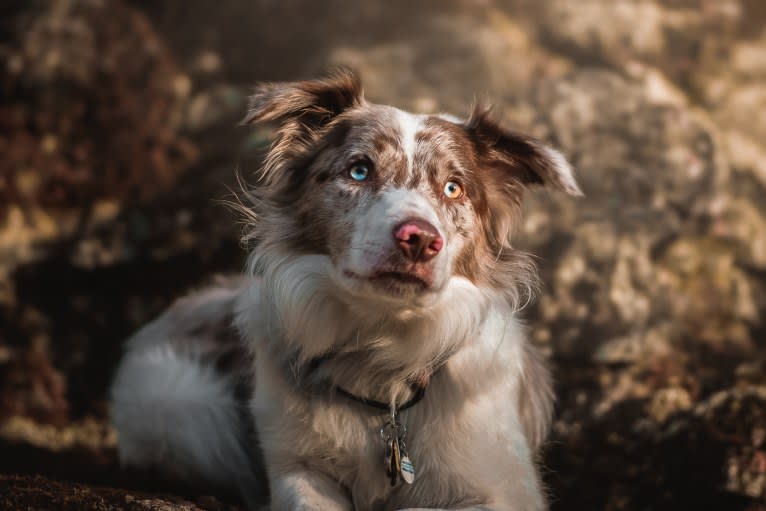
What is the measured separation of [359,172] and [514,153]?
2.93 ft

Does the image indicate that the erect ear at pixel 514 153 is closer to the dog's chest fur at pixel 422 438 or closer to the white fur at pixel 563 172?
the white fur at pixel 563 172

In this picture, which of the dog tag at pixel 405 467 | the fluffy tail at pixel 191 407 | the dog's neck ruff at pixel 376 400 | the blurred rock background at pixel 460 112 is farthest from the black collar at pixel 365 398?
the blurred rock background at pixel 460 112

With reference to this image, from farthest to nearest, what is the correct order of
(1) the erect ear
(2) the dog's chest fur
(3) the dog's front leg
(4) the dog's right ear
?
(1) the erect ear < (4) the dog's right ear < (2) the dog's chest fur < (3) the dog's front leg

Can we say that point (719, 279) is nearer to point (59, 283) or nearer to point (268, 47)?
point (268, 47)

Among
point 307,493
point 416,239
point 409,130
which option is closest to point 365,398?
point 307,493

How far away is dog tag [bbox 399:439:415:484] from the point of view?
321 cm

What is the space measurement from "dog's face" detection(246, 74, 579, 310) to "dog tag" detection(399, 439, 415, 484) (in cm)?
71

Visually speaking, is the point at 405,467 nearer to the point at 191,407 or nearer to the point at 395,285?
the point at 395,285

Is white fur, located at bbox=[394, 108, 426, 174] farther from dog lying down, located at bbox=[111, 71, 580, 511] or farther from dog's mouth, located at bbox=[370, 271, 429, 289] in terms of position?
dog's mouth, located at bbox=[370, 271, 429, 289]

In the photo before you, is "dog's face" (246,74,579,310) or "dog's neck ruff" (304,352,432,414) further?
"dog's neck ruff" (304,352,432,414)

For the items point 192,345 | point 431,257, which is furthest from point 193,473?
point 431,257

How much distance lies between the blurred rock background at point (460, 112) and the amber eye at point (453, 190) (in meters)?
1.90

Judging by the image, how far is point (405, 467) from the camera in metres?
3.22

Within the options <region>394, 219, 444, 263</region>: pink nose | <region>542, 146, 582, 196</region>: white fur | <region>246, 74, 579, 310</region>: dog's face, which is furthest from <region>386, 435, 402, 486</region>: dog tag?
<region>542, 146, 582, 196</region>: white fur
